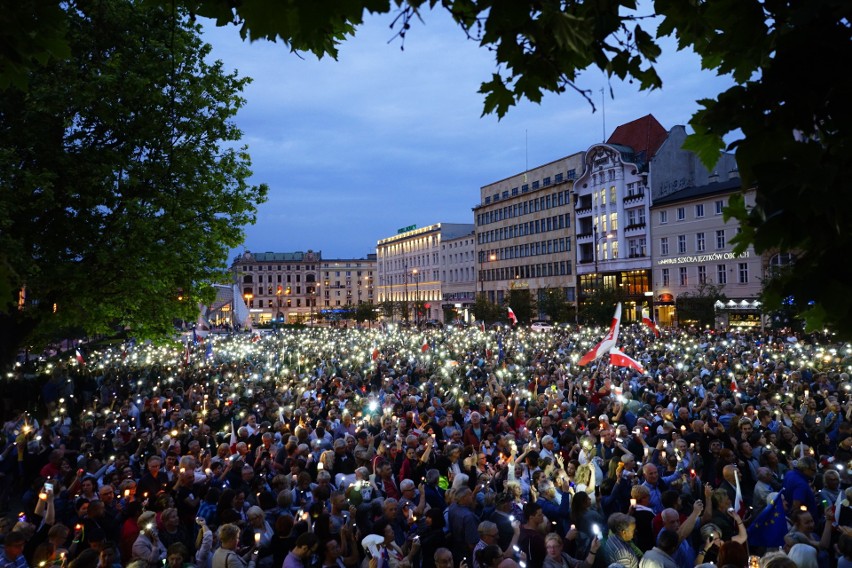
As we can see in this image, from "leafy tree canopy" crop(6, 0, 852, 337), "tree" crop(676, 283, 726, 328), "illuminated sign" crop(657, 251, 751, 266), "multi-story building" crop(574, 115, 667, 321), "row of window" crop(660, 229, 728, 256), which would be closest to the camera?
"leafy tree canopy" crop(6, 0, 852, 337)

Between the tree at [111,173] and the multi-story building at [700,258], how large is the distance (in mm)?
40140

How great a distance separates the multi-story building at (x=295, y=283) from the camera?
15350 cm

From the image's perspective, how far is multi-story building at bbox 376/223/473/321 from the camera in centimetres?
9931

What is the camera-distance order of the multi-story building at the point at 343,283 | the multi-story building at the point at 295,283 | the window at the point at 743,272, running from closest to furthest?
the window at the point at 743,272 → the multi-story building at the point at 295,283 → the multi-story building at the point at 343,283

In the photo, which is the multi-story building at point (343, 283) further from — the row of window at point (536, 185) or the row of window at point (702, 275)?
the row of window at point (702, 275)

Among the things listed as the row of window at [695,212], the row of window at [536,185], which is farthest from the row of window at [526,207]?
the row of window at [695,212]

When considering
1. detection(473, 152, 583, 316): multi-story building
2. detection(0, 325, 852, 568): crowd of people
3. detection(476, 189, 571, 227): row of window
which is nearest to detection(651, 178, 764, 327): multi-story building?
detection(473, 152, 583, 316): multi-story building

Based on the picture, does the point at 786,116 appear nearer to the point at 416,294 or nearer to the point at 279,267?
the point at 416,294

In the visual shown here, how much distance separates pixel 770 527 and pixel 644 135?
62.9 metres

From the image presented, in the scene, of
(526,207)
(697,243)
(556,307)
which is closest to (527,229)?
(526,207)

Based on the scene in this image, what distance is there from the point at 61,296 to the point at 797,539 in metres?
15.7

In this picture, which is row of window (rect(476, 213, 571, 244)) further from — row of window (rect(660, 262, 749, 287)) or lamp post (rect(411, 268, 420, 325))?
row of window (rect(660, 262, 749, 287))

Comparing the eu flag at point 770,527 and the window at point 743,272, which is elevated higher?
the window at point 743,272

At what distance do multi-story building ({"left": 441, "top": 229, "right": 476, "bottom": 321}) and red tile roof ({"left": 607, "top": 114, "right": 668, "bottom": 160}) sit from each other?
28762 millimetres
